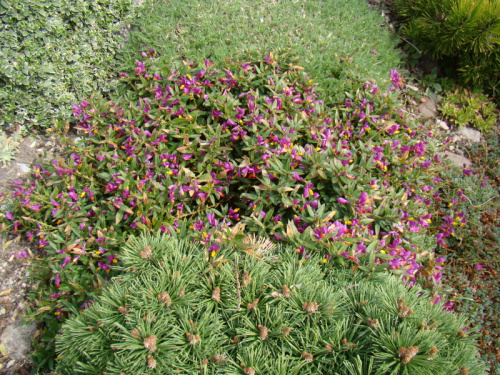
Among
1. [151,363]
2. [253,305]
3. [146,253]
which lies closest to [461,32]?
[253,305]

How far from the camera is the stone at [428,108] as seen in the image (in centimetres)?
384

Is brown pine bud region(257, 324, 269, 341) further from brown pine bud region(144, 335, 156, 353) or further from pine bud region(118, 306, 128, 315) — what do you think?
pine bud region(118, 306, 128, 315)

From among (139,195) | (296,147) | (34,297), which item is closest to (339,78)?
(296,147)

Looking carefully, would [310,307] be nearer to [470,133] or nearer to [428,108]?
[428,108]

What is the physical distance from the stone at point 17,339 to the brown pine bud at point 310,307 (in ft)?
6.48

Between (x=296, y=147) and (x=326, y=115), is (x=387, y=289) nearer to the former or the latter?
(x=296, y=147)

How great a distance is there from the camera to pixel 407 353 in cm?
131

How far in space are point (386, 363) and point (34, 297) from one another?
231cm

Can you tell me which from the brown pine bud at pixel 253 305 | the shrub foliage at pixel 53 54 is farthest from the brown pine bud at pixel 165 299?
the shrub foliage at pixel 53 54

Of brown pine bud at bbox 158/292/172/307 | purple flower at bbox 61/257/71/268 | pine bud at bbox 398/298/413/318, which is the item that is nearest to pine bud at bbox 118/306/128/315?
brown pine bud at bbox 158/292/172/307

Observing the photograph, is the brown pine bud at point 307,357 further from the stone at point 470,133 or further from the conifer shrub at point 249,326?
the stone at point 470,133

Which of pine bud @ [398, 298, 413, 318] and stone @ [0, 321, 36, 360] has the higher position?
pine bud @ [398, 298, 413, 318]

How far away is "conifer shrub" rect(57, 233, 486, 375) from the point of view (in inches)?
55.4

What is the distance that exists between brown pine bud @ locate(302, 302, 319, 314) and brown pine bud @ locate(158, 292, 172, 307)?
600mm
